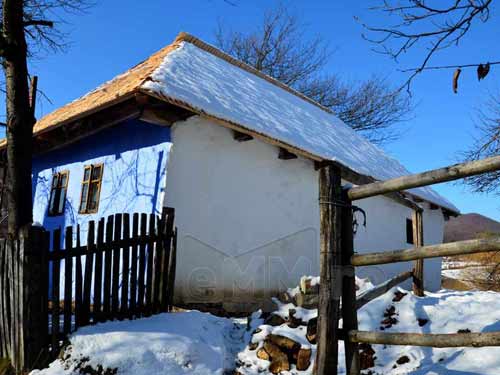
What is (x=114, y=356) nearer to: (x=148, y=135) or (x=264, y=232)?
(x=148, y=135)

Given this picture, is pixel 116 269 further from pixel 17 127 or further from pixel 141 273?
pixel 17 127

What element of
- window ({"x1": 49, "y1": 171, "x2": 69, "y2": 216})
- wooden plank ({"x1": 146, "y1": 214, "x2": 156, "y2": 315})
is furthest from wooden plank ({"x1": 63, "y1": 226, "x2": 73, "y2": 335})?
window ({"x1": 49, "y1": 171, "x2": 69, "y2": 216})

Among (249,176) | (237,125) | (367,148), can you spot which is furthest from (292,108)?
(237,125)

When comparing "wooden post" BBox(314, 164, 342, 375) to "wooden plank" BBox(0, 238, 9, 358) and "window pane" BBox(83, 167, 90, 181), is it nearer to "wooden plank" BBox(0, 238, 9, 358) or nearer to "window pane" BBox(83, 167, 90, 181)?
"wooden plank" BBox(0, 238, 9, 358)

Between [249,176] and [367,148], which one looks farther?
[367,148]

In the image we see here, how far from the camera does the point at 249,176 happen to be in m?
8.12

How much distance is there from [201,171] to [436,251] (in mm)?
4997

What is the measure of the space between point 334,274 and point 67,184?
23.1 ft

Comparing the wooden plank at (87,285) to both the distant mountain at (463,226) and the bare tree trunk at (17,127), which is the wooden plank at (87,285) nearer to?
the bare tree trunk at (17,127)

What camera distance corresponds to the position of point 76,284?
4250 mm

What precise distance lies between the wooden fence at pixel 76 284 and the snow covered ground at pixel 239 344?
0.17 metres

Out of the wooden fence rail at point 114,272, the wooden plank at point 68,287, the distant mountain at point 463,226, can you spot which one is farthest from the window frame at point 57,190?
the distant mountain at point 463,226

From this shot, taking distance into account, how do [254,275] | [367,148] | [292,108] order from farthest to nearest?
1. [367,148]
2. [292,108]
3. [254,275]

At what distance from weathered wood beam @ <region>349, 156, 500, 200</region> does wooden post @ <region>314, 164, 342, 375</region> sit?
169 millimetres
